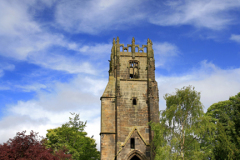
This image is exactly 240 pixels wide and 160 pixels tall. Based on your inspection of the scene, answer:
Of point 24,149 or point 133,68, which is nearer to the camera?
point 24,149

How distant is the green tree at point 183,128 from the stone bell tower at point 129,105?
4.03 m

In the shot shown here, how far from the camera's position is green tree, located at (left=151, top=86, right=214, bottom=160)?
22.4m

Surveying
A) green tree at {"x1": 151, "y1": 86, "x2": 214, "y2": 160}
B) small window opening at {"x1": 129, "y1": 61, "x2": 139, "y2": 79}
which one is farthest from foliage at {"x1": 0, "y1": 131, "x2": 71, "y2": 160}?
small window opening at {"x1": 129, "y1": 61, "x2": 139, "y2": 79}

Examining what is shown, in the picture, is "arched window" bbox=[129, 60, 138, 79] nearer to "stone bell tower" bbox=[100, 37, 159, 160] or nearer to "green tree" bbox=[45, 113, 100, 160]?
"stone bell tower" bbox=[100, 37, 159, 160]

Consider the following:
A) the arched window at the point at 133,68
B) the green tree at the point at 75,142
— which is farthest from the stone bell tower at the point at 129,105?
the green tree at the point at 75,142

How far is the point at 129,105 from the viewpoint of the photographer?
1195 inches

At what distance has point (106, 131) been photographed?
95.7ft

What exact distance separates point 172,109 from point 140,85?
786cm

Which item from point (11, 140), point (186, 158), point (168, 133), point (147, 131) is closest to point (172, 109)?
point (168, 133)

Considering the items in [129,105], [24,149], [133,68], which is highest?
[133,68]

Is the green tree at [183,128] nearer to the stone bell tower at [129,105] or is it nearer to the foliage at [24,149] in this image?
the stone bell tower at [129,105]

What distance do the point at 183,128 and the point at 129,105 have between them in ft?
26.2

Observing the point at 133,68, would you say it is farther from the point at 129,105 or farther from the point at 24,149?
the point at 24,149

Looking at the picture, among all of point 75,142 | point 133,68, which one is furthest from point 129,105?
point 75,142
